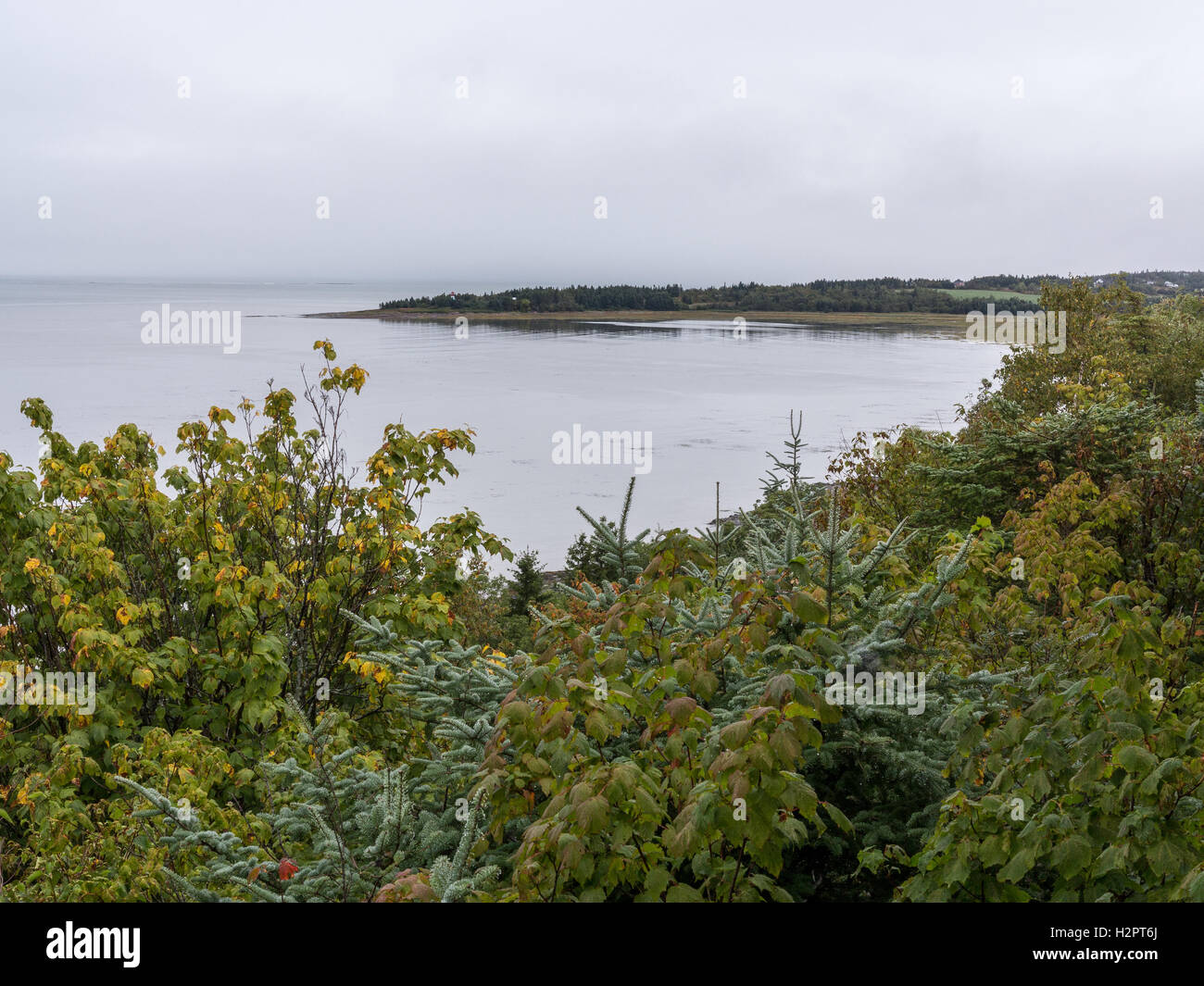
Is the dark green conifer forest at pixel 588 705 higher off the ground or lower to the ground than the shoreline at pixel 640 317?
lower

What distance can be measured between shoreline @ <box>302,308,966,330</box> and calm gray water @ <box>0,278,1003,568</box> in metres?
14.3

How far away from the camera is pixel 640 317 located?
18538 cm

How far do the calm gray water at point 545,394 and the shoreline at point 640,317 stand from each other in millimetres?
14296

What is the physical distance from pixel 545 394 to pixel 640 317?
112 m

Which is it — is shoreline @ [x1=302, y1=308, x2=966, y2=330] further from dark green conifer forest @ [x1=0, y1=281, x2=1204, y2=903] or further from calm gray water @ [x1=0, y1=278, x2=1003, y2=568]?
dark green conifer forest @ [x1=0, y1=281, x2=1204, y2=903]

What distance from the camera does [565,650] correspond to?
4.02 metres

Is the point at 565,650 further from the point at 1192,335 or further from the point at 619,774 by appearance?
the point at 1192,335

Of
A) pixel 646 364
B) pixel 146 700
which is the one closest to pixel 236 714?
pixel 146 700

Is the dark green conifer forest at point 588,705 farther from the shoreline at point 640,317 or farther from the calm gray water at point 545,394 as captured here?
the shoreline at point 640,317

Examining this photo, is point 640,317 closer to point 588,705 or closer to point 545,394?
point 545,394

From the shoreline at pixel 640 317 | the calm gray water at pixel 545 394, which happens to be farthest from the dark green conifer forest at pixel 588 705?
the shoreline at pixel 640 317

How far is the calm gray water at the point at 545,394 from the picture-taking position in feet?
139
